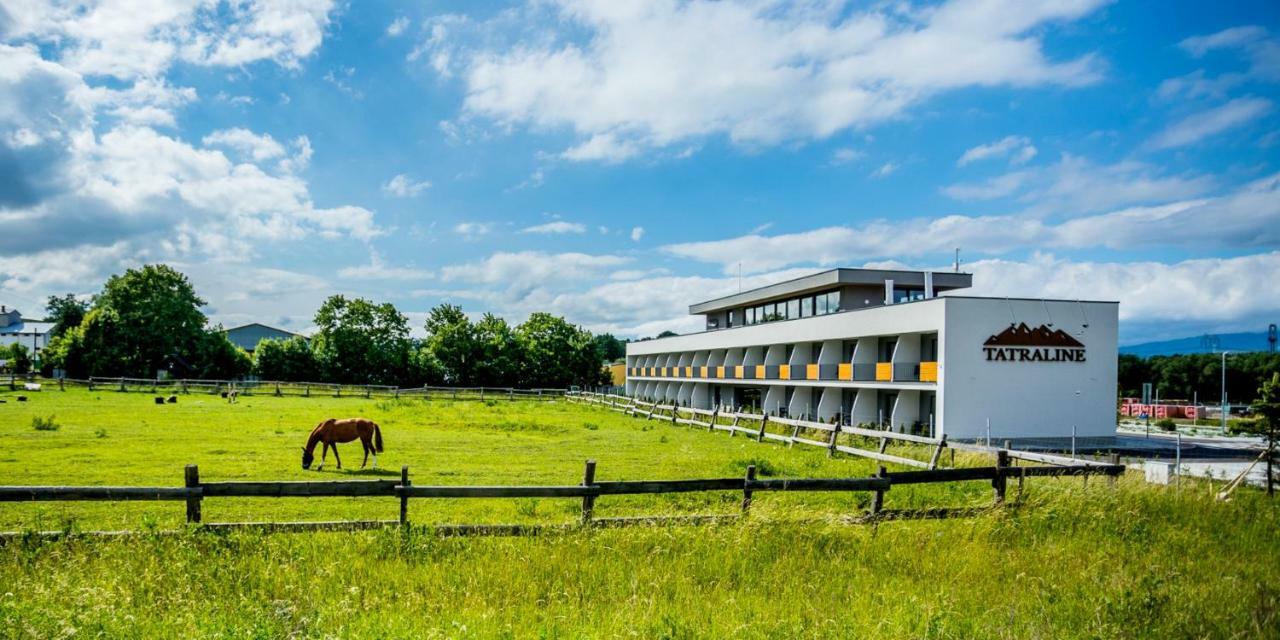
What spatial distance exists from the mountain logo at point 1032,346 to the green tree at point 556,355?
54.8 meters

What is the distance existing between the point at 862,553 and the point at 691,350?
160 feet

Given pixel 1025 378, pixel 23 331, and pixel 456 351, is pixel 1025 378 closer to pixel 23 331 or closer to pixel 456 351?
pixel 456 351

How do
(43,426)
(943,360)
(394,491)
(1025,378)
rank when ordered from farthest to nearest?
(1025,378) → (943,360) → (43,426) → (394,491)

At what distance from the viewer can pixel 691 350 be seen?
188 feet

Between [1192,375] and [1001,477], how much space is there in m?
99.1

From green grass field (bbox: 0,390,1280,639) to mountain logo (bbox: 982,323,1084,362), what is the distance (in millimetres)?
15111

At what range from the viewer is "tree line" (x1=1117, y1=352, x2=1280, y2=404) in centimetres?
8031

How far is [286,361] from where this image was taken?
7100 centimetres

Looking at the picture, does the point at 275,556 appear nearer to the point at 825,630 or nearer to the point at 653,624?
the point at 653,624

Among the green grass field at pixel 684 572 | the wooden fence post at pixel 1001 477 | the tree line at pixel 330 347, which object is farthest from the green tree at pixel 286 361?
the wooden fence post at pixel 1001 477

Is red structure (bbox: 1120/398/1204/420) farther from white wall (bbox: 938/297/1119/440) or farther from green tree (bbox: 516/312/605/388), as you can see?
Result: green tree (bbox: 516/312/605/388)

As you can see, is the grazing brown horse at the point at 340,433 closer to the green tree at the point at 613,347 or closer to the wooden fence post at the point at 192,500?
the wooden fence post at the point at 192,500

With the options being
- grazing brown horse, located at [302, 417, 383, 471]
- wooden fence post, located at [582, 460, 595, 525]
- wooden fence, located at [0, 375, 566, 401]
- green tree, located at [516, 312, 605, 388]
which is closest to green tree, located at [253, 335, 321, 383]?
wooden fence, located at [0, 375, 566, 401]

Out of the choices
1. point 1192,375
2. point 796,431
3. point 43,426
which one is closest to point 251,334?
point 43,426
